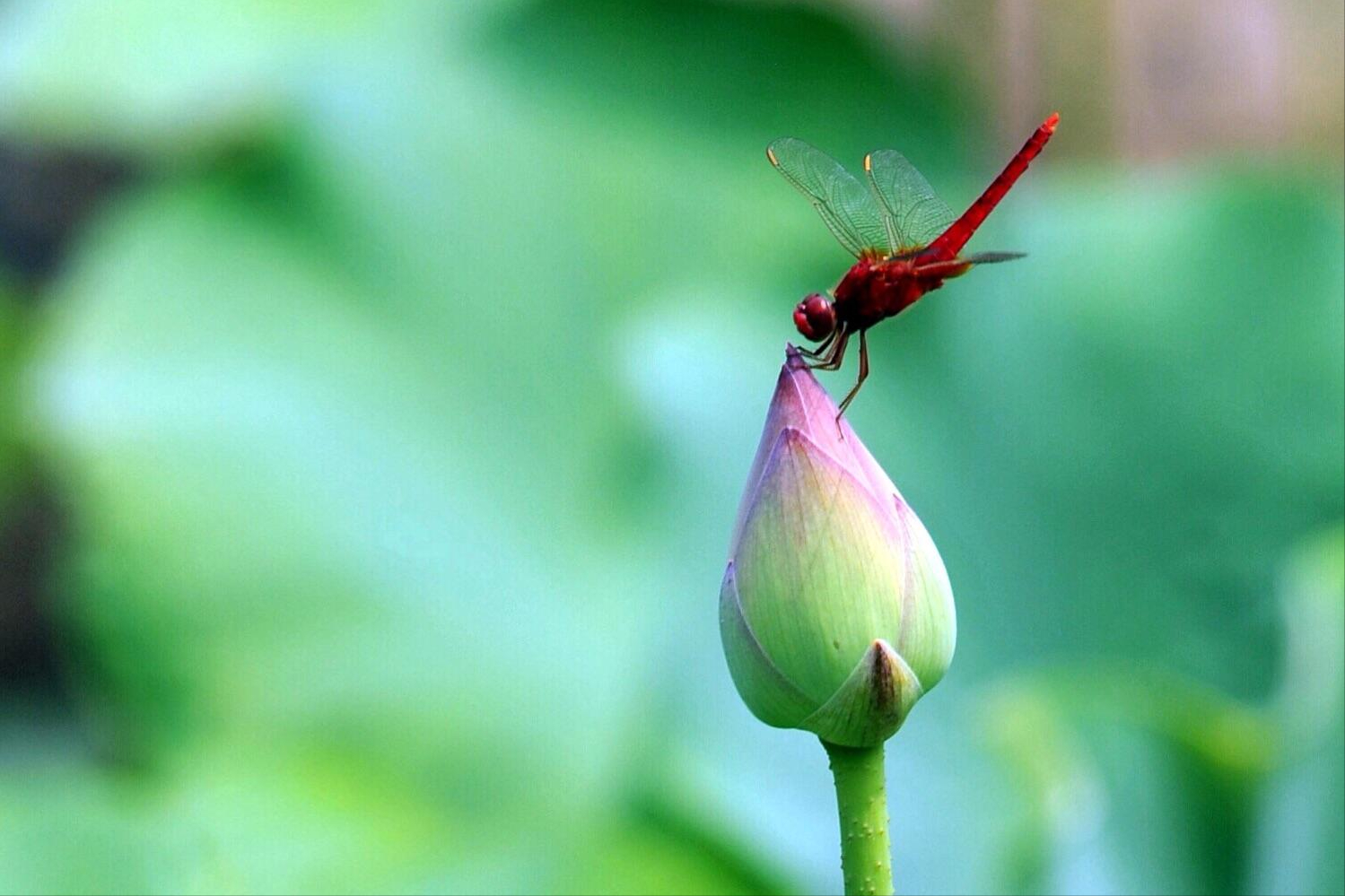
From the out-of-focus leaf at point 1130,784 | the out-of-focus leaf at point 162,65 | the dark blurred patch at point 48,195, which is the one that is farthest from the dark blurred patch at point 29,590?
the out-of-focus leaf at point 1130,784

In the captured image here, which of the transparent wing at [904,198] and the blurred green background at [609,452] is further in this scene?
the blurred green background at [609,452]

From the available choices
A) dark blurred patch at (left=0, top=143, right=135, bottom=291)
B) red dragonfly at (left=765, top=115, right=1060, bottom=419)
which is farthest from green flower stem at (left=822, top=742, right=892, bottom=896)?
dark blurred patch at (left=0, top=143, right=135, bottom=291)

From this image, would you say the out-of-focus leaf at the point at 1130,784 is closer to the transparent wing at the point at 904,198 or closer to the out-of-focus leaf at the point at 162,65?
the transparent wing at the point at 904,198

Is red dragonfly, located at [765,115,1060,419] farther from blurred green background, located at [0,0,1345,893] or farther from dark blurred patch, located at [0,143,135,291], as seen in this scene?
dark blurred patch, located at [0,143,135,291]

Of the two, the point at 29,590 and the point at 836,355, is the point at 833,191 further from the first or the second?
the point at 29,590

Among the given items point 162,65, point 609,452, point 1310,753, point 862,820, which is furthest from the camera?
point 162,65

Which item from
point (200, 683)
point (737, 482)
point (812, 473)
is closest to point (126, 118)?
point (200, 683)

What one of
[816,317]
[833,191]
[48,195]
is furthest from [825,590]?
[48,195]
